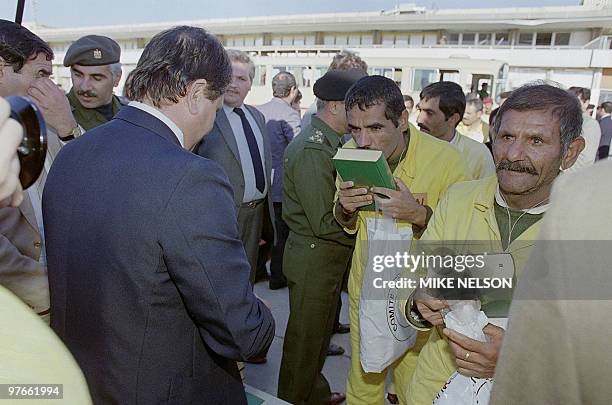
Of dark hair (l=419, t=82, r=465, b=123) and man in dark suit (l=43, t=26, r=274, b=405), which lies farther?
dark hair (l=419, t=82, r=465, b=123)

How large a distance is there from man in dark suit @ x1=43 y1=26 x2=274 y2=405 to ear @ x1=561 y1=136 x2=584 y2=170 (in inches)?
46.7

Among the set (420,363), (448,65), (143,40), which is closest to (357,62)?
(420,363)

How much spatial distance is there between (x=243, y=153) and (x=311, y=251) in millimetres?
1089

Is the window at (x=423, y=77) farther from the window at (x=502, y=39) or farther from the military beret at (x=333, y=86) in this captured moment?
the window at (x=502, y=39)

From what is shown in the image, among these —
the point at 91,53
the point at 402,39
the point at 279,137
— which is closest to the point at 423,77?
the point at 279,137

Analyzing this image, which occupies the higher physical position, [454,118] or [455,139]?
[454,118]

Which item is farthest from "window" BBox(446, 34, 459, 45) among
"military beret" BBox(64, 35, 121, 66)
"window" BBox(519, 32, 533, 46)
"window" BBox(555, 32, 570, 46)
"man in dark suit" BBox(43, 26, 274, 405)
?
"man in dark suit" BBox(43, 26, 274, 405)

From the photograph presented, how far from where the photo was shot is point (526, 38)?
33625mm

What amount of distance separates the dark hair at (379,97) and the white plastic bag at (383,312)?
51 centimetres

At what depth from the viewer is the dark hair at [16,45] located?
2.13 m

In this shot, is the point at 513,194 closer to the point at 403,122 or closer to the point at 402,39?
the point at 403,122

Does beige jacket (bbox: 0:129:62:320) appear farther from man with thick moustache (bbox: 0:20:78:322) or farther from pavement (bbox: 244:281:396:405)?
pavement (bbox: 244:281:396:405)

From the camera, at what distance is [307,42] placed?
40375 millimetres

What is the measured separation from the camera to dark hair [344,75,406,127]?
218 cm
